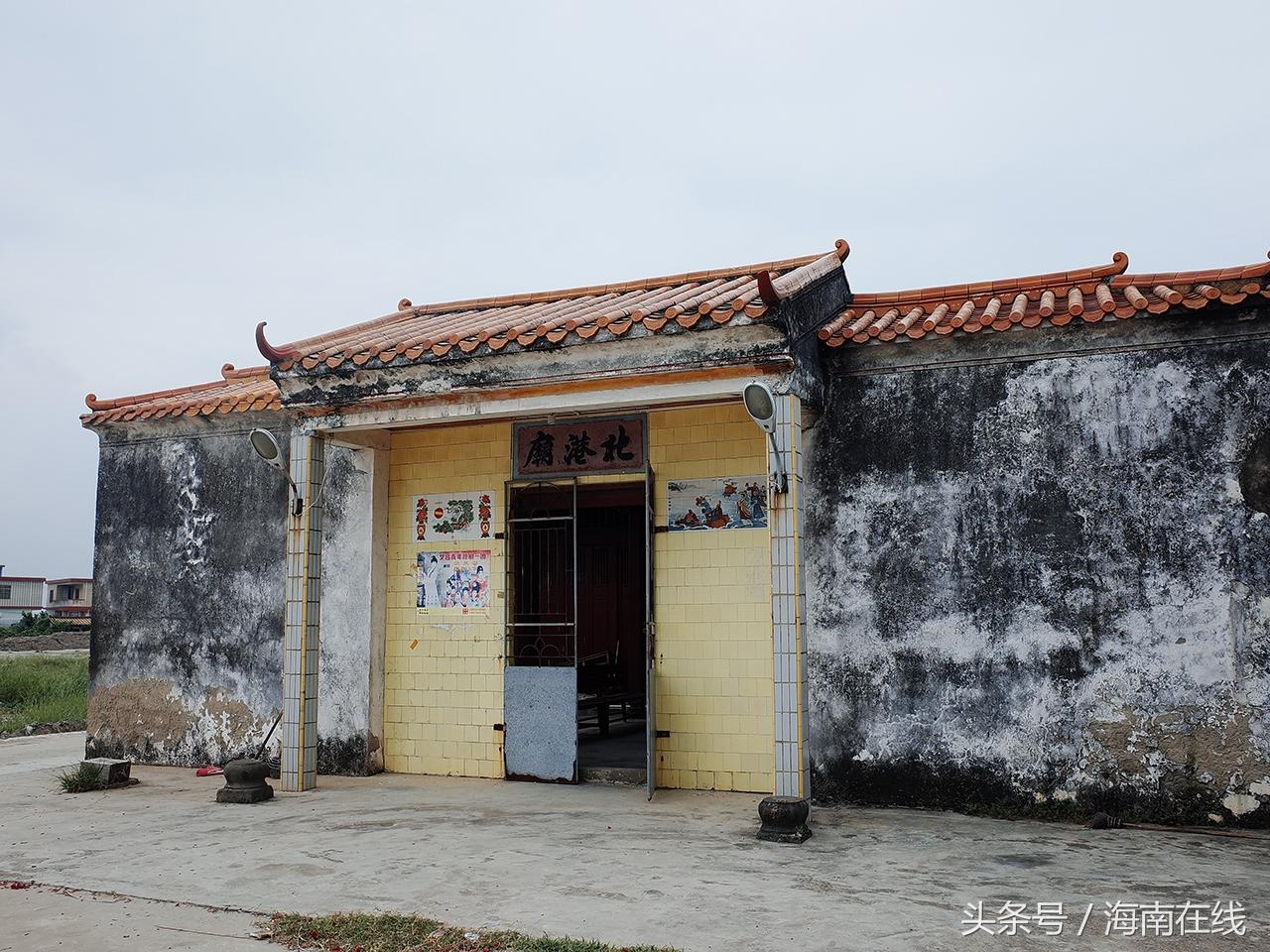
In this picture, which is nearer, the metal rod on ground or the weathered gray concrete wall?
the weathered gray concrete wall

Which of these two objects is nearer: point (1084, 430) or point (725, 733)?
point (1084, 430)

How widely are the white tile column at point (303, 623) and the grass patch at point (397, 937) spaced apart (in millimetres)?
3219

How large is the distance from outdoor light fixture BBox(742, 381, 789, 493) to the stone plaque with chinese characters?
1518mm

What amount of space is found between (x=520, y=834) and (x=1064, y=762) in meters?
3.48

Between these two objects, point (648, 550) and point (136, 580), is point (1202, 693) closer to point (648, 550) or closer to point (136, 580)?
point (648, 550)

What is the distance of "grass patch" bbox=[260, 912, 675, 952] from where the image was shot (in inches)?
159

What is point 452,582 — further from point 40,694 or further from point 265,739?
point 40,694

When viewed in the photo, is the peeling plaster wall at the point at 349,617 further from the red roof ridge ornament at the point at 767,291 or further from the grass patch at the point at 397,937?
the red roof ridge ornament at the point at 767,291

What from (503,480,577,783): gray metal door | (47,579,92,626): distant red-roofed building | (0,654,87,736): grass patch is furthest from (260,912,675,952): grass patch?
(47,579,92,626): distant red-roofed building

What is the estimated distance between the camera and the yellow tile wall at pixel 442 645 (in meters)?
8.20

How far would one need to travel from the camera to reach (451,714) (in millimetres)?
8297

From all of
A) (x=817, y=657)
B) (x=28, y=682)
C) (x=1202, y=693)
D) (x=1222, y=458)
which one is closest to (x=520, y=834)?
(x=817, y=657)

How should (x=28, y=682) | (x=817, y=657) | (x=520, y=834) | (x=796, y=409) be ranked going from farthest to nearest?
(x=28, y=682) → (x=817, y=657) → (x=796, y=409) → (x=520, y=834)

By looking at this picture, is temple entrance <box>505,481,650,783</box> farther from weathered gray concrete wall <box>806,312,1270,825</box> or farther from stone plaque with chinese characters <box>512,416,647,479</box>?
weathered gray concrete wall <box>806,312,1270,825</box>
